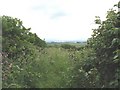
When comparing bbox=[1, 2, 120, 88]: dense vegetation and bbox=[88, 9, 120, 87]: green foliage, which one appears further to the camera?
bbox=[1, 2, 120, 88]: dense vegetation

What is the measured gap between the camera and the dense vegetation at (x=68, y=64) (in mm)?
8383

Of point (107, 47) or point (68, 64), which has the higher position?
point (107, 47)

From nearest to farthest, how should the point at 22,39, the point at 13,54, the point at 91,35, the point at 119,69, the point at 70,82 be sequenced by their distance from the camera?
the point at 119,69, the point at 70,82, the point at 91,35, the point at 13,54, the point at 22,39

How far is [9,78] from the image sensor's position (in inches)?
351

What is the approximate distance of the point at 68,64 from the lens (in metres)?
10.6

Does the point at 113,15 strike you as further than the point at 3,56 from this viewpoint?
No

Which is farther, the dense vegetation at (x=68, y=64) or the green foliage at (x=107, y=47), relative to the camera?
the dense vegetation at (x=68, y=64)

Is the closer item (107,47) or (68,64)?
(107,47)

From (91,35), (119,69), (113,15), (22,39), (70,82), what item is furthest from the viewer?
(22,39)

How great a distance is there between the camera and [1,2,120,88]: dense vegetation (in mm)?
8383

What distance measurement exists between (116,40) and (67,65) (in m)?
2.77

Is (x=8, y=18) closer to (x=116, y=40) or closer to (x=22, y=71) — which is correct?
(x=22, y=71)

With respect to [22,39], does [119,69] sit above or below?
below

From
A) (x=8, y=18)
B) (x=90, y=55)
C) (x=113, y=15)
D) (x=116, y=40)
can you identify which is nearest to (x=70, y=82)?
(x=90, y=55)
